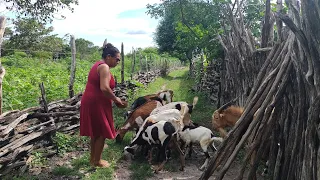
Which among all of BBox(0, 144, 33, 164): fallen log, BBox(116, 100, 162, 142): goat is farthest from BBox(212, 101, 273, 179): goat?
BBox(0, 144, 33, 164): fallen log

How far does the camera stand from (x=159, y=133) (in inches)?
200

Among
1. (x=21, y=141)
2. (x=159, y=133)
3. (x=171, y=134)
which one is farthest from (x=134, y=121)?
(x=21, y=141)

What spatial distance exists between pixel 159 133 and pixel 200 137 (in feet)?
2.24

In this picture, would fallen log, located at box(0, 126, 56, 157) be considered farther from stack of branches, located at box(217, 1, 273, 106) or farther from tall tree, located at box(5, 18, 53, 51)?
tall tree, located at box(5, 18, 53, 51)

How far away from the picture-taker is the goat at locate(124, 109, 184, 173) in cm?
507

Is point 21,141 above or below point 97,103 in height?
below

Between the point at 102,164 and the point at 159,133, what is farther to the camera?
the point at 159,133

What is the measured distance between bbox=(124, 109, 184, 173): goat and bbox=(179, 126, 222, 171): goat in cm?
14

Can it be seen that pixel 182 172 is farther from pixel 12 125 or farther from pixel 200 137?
pixel 12 125

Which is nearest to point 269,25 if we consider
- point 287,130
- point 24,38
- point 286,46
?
point 286,46

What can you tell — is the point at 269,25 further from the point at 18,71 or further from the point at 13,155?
the point at 18,71

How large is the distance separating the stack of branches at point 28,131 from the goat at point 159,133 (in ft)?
4.53

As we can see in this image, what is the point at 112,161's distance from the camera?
5.23 meters

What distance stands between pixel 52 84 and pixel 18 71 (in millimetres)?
2512
